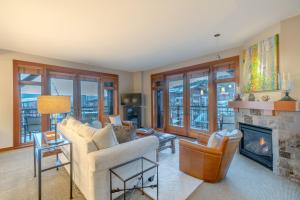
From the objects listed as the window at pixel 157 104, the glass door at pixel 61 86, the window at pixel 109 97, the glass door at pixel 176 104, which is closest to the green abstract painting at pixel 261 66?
the glass door at pixel 176 104

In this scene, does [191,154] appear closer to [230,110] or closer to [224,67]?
[230,110]

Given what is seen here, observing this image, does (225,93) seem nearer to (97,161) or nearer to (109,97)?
(97,161)

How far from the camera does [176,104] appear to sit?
18.2 ft

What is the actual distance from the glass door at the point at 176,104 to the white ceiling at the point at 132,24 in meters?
1.59

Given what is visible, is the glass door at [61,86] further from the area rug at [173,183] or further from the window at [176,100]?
the area rug at [173,183]

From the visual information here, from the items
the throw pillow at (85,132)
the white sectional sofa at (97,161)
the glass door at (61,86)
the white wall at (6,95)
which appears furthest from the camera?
the glass door at (61,86)

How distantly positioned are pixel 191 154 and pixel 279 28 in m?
2.70

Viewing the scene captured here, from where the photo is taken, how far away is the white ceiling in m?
2.10

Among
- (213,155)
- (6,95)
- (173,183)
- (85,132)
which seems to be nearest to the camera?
(85,132)

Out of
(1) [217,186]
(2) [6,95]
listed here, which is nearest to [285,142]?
(1) [217,186]

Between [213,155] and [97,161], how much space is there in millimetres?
1615

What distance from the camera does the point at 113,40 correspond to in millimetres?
3297

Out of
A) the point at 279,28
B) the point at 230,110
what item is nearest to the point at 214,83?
the point at 230,110

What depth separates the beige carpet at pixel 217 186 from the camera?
6.57ft
